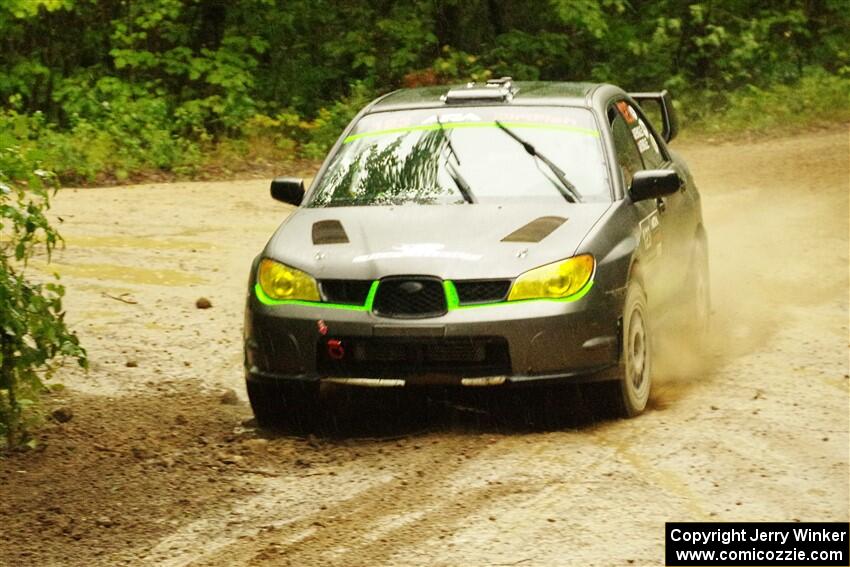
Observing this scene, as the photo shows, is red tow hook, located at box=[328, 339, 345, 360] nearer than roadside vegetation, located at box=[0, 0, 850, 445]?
Yes

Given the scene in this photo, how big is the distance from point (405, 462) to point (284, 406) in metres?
1.01

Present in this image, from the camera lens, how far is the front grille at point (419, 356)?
705 centimetres

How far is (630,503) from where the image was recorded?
602cm

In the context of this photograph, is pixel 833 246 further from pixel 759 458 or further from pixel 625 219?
pixel 759 458

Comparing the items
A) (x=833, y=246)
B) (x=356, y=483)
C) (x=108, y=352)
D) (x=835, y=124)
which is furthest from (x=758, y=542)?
(x=835, y=124)

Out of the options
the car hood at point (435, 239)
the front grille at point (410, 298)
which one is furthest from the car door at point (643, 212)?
the front grille at point (410, 298)

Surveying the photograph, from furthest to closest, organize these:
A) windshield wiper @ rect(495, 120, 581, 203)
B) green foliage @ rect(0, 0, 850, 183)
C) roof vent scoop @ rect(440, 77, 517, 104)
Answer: green foliage @ rect(0, 0, 850, 183) < roof vent scoop @ rect(440, 77, 517, 104) < windshield wiper @ rect(495, 120, 581, 203)

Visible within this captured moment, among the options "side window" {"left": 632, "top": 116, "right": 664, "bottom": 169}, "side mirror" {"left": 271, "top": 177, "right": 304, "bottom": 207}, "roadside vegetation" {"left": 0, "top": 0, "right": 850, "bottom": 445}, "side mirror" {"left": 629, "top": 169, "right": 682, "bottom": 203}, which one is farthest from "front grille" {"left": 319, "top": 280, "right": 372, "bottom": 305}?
"roadside vegetation" {"left": 0, "top": 0, "right": 850, "bottom": 445}

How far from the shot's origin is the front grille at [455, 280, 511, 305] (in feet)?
23.1

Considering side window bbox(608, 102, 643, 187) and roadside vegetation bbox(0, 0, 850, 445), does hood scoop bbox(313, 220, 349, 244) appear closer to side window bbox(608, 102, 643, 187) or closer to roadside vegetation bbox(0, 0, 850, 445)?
side window bbox(608, 102, 643, 187)

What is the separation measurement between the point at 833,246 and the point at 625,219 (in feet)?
20.6

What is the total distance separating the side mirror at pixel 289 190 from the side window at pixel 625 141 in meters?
1.72

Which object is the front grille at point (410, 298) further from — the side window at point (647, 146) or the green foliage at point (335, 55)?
the green foliage at point (335, 55)

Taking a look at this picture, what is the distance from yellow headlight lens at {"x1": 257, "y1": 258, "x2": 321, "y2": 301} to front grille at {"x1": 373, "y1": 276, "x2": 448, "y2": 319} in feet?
1.07
